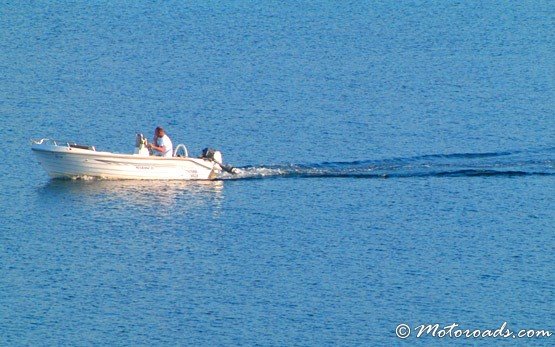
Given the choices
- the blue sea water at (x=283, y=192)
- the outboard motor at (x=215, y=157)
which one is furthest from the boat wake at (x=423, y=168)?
the outboard motor at (x=215, y=157)

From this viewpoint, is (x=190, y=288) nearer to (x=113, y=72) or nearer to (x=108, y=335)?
(x=108, y=335)

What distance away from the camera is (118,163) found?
52875 millimetres

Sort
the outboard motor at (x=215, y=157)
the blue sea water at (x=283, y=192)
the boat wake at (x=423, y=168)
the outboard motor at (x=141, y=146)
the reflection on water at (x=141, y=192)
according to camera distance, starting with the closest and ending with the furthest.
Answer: the blue sea water at (x=283, y=192) < the reflection on water at (x=141, y=192) < the outboard motor at (x=141, y=146) < the outboard motor at (x=215, y=157) < the boat wake at (x=423, y=168)

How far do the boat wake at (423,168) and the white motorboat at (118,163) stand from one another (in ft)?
3.86

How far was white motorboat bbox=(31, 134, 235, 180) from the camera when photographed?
52594mm

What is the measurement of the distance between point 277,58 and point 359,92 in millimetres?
9208

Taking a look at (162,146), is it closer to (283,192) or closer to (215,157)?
(215,157)

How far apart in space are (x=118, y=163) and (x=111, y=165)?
26 cm

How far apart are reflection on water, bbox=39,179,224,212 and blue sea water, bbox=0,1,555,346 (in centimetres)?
10

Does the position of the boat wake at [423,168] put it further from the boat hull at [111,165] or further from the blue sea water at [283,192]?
the boat hull at [111,165]

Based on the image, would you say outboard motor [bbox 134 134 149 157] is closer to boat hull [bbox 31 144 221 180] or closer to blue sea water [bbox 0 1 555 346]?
boat hull [bbox 31 144 221 180]

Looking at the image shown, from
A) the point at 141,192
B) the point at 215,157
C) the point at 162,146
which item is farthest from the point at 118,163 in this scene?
the point at 215,157

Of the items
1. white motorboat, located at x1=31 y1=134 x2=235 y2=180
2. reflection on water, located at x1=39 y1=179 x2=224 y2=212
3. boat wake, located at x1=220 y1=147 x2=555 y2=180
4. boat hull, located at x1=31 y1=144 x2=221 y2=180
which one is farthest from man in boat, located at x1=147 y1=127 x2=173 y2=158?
boat wake, located at x1=220 y1=147 x2=555 y2=180

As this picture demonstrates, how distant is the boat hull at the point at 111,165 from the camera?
173 feet
